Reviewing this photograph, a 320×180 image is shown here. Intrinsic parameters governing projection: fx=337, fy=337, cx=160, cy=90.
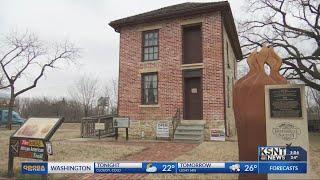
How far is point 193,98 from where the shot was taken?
57.4 ft

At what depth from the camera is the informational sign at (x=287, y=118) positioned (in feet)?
21.7

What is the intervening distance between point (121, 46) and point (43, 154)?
12.5 m

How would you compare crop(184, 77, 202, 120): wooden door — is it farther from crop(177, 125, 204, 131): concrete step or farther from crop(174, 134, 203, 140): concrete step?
crop(174, 134, 203, 140): concrete step

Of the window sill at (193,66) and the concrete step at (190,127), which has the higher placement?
the window sill at (193,66)

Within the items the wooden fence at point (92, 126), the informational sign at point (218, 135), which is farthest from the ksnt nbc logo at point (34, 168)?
the wooden fence at point (92, 126)

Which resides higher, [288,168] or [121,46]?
[121,46]

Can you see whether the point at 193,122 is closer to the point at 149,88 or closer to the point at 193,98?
the point at 193,98

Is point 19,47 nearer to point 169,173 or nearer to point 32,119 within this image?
point 32,119

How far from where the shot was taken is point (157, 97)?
18.1 m

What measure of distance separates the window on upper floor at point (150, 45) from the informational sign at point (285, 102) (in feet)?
39.7

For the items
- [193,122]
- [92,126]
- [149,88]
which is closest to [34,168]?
[193,122]

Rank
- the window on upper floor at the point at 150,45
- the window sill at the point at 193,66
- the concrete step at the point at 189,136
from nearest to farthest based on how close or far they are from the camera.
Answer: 1. the concrete step at the point at 189,136
2. the window sill at the point at 193,66
3. the window on upper floor at the point at 150,45

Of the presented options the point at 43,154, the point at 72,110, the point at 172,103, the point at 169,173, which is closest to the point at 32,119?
the point at 43,154

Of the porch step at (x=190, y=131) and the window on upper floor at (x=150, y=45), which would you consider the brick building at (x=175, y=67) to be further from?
the porch step at (x=190, y=131)
